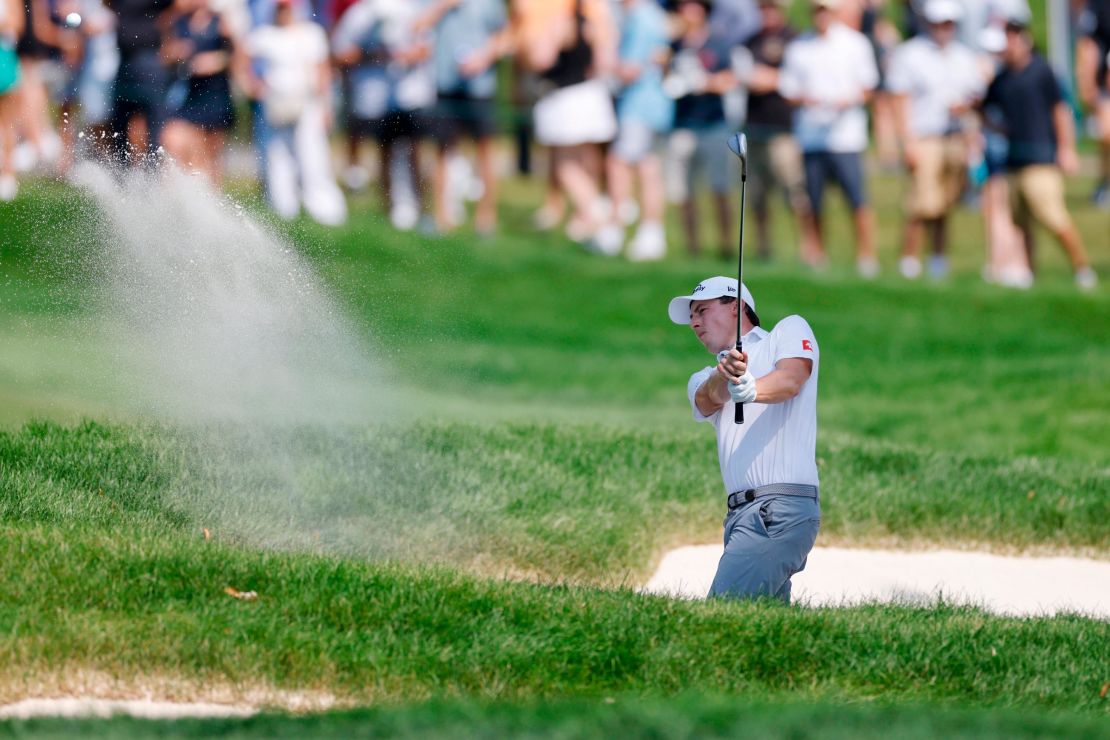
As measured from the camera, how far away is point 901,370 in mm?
15734

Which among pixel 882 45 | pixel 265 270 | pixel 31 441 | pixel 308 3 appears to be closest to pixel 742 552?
pixel 31 441

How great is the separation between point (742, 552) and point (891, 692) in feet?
3.40

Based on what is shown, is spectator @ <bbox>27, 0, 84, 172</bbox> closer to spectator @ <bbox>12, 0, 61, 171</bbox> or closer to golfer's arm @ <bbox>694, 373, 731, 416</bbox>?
spectator @ <bbox>12, 0, 61, 171</bbox>

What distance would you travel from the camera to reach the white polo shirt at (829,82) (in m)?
17.3

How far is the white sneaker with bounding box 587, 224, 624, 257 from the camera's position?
1864 centimetres

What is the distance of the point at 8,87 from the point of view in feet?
51.5

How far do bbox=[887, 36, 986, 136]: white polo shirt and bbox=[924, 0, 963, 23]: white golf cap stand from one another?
32 cm

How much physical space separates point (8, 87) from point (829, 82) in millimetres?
7550

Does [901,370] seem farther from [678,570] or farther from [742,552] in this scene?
[742,552]

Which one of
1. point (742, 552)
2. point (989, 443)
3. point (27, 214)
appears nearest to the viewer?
point (742, 552)

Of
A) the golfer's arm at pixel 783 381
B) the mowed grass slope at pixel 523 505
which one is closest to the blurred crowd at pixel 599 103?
the mowed grass slope at pixel 523 505

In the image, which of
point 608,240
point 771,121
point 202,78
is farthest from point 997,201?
point 202,78

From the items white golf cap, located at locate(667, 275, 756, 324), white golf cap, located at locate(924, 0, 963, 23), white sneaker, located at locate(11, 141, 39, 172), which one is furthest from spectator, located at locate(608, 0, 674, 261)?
white golf cap, located at locate(667, 275, 756, 324)

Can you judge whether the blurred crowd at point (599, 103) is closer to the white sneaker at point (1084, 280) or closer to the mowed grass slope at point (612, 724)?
the white sneaker at point (1084, 280)
